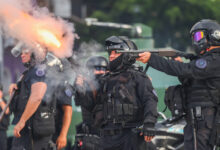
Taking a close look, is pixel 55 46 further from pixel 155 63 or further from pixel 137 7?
pixel 137 7

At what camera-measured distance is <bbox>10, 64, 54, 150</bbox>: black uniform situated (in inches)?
256

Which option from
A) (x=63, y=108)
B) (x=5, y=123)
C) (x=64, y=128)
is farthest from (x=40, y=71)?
(x=5, y=123)

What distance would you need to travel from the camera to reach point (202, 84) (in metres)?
5.60

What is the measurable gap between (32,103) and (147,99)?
1546 millimetres

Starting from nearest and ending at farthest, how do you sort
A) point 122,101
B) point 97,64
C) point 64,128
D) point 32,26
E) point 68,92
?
point 122,101, point 32,26, point 64,128, point 68,92, point 97,64

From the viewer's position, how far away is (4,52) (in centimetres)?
2667

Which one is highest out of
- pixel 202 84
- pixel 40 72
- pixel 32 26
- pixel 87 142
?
pixel 32 26

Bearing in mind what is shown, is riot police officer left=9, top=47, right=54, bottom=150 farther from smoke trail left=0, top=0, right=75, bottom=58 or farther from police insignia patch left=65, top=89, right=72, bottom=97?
police insignia patch left=65, top=89, right=72, bottom=97

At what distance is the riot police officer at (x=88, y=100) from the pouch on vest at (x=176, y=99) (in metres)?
1.09

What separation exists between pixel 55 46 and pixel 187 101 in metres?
2.25

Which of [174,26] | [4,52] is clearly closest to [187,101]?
[4,52]

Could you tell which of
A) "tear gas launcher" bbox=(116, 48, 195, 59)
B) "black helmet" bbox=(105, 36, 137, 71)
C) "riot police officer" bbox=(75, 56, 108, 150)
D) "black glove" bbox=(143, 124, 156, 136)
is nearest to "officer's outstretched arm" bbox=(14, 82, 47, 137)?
"riot police officer" bbox=(75, 56, 108, 150)

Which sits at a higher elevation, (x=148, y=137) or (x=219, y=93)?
(x=219, y=93)

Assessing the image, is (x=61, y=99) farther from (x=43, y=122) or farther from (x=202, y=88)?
(x=202, y=88)
